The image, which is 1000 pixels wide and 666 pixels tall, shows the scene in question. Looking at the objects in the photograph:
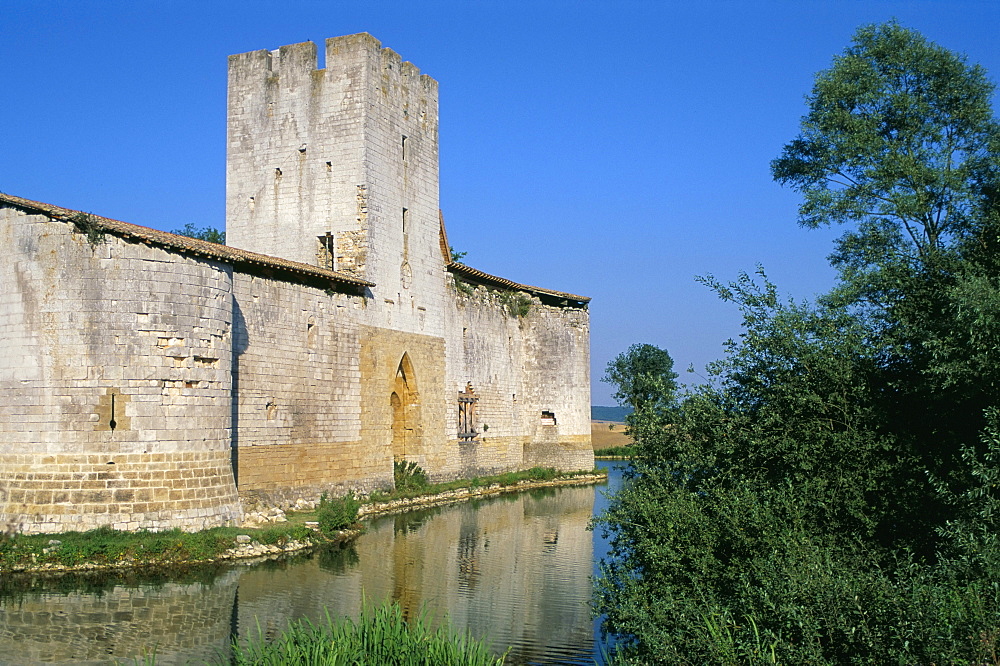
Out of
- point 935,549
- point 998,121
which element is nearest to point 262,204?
point 998,121

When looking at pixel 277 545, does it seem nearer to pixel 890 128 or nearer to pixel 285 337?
pixel 285 337

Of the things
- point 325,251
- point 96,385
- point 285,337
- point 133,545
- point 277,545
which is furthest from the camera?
point 325,251

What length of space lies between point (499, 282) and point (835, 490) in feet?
74.6

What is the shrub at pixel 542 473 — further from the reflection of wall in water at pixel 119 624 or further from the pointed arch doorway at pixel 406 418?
the reflection of wall in water at pixel 119 624

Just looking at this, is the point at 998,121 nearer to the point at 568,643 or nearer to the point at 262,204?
the point at 568,643

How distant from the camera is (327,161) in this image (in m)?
22.0

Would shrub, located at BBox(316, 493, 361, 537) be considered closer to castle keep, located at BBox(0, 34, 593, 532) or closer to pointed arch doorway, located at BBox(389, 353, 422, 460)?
castle keep, located at BBox(0, 34, 593, 532)

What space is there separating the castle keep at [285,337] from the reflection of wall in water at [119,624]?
258 centimetres

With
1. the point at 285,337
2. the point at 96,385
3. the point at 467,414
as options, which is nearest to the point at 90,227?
the point at 96,385

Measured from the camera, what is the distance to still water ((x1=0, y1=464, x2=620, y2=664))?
8711 mm

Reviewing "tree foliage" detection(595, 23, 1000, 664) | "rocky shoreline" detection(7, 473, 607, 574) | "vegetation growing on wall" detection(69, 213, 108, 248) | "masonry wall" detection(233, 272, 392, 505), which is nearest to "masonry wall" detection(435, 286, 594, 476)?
"rocky shoreline" detection(7, 473, 607, 574)

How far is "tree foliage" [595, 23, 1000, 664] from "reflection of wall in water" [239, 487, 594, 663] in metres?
1.76

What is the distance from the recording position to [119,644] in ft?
28.1

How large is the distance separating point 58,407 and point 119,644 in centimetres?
577
